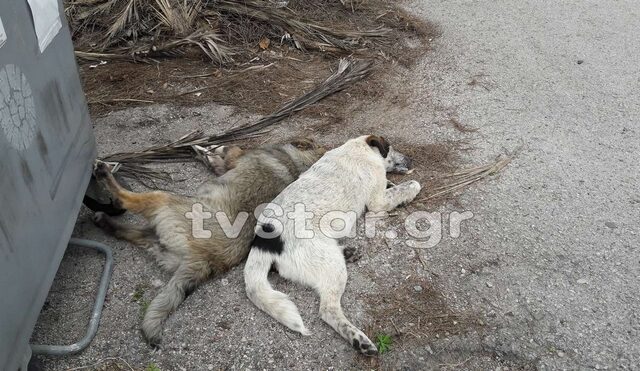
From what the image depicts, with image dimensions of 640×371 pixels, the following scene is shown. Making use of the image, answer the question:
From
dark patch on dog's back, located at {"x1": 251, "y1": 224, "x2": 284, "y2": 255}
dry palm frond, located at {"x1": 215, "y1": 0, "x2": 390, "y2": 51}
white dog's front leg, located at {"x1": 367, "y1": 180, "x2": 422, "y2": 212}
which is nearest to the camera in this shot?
dark patch on dog's back, located at {"x1": 251, "y1": 224, "x2": 284, "y2": 255}

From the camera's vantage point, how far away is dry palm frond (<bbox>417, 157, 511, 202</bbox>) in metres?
4.51

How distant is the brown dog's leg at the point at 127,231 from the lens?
3.84 meters

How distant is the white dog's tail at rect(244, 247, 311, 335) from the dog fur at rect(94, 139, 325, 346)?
20cm

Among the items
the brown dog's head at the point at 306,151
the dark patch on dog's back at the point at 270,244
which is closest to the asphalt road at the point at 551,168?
the dark patch on dog's back at the point at 270,244

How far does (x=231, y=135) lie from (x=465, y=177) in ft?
6.83

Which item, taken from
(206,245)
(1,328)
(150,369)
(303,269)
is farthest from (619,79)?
(1,328)

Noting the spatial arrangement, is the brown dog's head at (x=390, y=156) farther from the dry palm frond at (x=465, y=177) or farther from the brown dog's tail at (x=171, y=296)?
A: the brown dog's tail at (x=171, y=296)

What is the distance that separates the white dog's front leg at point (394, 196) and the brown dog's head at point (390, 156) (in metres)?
0.31

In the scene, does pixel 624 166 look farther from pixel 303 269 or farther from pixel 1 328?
pixel 1 328

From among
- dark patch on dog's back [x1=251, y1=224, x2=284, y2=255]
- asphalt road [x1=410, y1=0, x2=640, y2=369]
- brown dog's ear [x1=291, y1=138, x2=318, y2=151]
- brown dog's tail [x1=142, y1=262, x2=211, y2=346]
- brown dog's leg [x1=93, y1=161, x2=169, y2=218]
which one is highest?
brown dog's leg [x1=93, y1=161, x2=169, y2=218]

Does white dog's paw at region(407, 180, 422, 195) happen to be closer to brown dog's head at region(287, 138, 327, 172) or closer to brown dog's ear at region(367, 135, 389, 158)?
brown dog's ear at region(367, 135, 389, 158)

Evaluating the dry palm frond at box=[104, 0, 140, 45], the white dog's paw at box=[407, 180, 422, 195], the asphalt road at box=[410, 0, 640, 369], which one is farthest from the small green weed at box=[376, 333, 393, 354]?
the dry palm frond at box=[104, 0, 140, 45]

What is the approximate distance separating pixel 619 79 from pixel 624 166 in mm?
1889

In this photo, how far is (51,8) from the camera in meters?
2.97
